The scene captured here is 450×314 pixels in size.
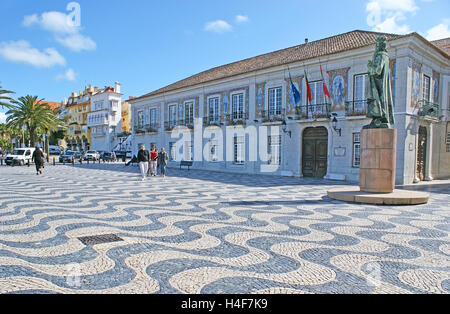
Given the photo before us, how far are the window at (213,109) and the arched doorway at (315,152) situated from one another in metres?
7.27

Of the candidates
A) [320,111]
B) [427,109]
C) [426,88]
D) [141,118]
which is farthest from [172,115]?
[427,109]

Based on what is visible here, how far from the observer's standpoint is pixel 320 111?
17.0 meters

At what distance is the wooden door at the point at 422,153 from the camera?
644 inches

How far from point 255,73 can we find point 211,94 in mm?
4367

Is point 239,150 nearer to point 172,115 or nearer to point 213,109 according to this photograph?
point 213,109

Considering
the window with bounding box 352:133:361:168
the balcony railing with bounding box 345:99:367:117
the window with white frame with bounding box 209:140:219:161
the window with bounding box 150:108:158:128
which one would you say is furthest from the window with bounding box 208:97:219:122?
the window with bounding box 352:133:361:168

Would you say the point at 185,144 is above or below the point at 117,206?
above

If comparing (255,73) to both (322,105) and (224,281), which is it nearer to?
(322,105)

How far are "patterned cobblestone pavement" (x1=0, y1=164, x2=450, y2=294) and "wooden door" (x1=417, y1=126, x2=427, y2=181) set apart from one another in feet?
34.3

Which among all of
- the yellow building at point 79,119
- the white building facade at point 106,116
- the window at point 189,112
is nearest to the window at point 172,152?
the window at point 189,112

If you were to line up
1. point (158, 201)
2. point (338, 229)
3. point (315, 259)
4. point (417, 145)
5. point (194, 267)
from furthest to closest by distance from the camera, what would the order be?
1. point (417, 145)
2. point (158, 201)
3. point (338, 229)
4. point (315, 259)
5. point (194, 267)

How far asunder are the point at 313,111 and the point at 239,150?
6.07 m

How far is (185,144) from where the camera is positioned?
25.5 m
